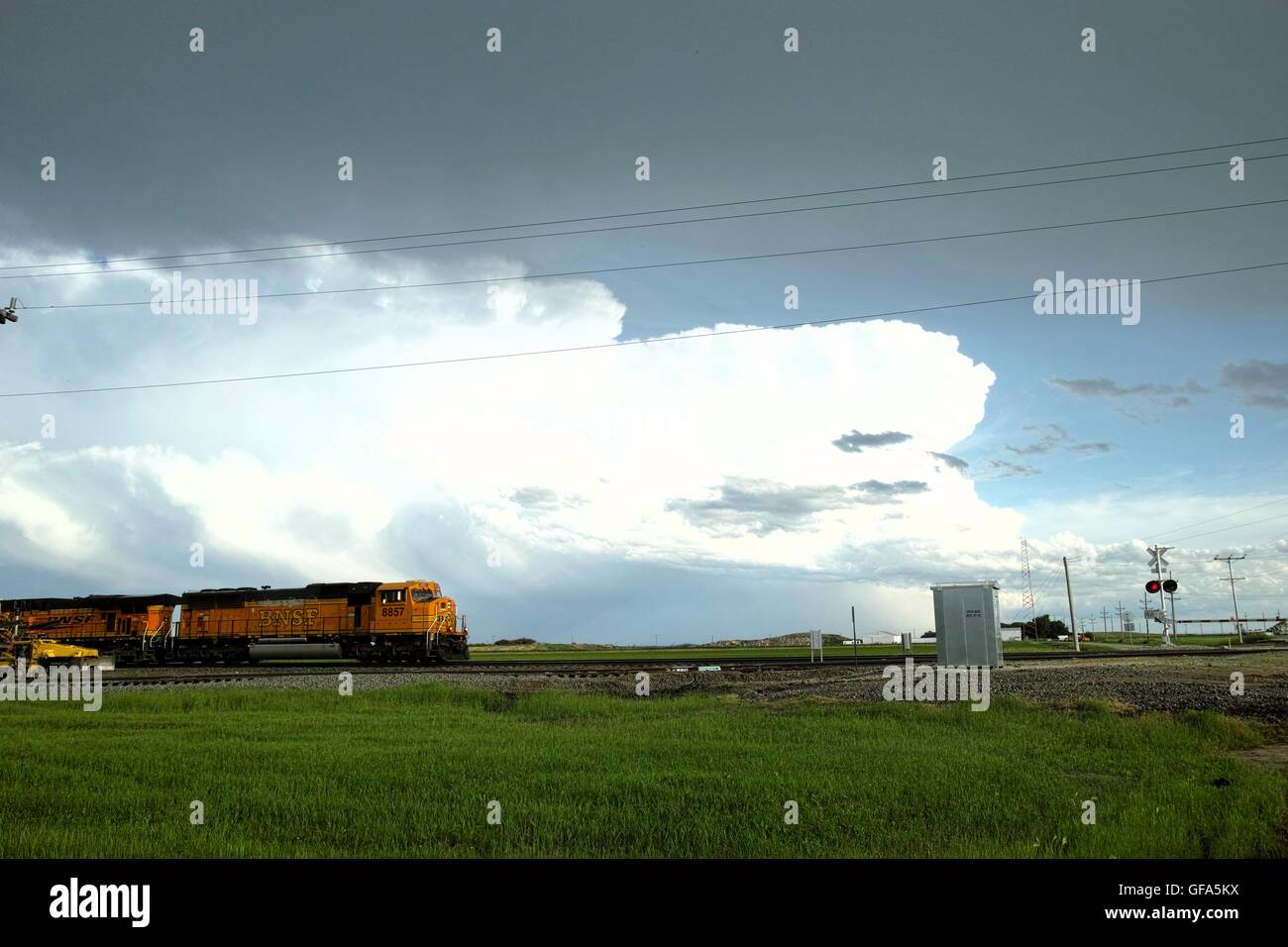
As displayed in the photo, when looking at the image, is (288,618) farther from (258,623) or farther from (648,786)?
(648,786)

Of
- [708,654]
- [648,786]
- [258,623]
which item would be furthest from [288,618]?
[708,654]

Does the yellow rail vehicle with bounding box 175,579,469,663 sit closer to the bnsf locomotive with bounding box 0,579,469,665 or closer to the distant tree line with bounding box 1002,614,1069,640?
the bnsf locomotive with bounding box 0,579,469,665

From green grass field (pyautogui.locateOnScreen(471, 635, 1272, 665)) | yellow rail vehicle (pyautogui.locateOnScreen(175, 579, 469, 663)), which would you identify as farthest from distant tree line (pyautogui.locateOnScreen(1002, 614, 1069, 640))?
yellow rail vehicle (pyautogui.locateOnScreen(175, 579, 469, 663))

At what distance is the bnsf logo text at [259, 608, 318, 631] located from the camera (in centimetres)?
4512

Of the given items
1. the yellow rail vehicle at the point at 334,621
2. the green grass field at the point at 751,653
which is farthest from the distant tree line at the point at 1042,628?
the yellow rail vehicle at the point at 334,621

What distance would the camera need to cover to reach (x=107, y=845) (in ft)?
30.1

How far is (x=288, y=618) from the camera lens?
45469 millimetres

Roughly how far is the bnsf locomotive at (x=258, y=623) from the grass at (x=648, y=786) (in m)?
Answer: 22.9

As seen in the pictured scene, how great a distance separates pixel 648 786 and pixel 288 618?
38735 millimetres

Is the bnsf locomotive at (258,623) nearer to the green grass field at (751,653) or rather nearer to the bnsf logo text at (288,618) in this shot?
the bnsf logo text at (288,618)

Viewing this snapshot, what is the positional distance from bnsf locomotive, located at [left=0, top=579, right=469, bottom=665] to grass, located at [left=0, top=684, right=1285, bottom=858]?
75.2ft

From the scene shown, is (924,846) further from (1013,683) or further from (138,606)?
(138,606)

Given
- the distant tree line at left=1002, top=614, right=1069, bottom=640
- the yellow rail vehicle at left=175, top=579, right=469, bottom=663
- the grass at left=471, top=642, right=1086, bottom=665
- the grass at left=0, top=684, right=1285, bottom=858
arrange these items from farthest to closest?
the distant tree line at left=1002, top=614, right=1069, bottom=640 → the grass at left=471, top=642, right=1086, bottom=665 → the yellow rail vehicle at left=175, top=579, right=469, bottom=663 → the grass at left=0, top=684, right=1285, bottom=858

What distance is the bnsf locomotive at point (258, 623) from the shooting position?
1724 inches
